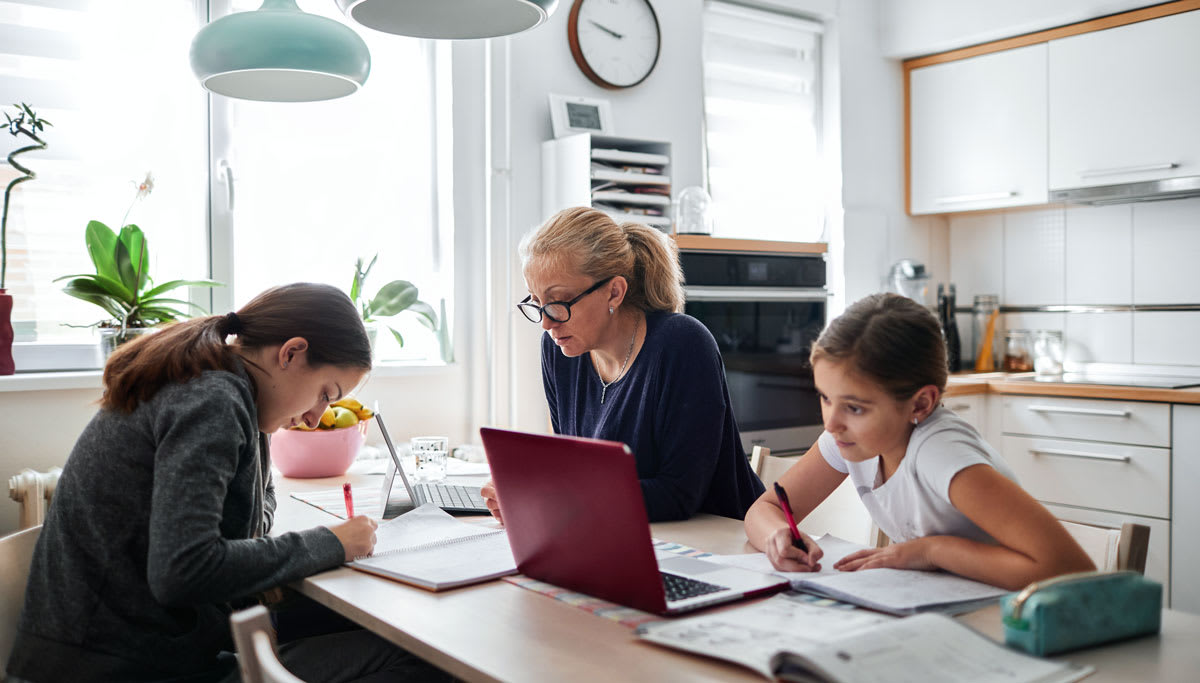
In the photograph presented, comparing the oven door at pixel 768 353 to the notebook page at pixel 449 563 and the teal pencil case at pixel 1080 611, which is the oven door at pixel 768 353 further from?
the teal pencil case at pixel 1080 611

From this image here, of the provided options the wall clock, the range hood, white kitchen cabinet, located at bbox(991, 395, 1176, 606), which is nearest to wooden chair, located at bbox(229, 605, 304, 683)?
the wall clock

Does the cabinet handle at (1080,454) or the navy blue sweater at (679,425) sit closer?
the navy blue sweater at (679,425)

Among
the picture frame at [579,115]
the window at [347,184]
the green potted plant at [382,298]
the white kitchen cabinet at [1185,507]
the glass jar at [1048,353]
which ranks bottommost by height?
the white kitchen cabinet at [1185,507]

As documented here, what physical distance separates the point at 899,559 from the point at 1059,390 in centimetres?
241

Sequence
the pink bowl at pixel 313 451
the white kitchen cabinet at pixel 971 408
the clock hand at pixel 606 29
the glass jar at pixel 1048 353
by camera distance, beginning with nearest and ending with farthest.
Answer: the pink bowl at pixel 313 451
the clock hand at pixel 606 29
the white kitchen cabinet at pixel 971 408
the glass jar at pixel 1048 353

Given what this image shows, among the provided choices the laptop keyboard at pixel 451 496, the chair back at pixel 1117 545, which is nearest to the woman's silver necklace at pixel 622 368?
the laptop keyboard at pixel 451 496

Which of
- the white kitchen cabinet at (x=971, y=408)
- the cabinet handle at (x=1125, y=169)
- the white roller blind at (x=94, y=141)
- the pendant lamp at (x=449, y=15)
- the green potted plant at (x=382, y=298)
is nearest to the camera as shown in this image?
the pendant lamp at (x=449, y=15)

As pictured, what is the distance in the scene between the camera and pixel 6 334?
7.52ft

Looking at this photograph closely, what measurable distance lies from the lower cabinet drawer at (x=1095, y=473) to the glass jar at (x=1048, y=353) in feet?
1.54

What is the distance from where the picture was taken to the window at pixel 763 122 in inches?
149

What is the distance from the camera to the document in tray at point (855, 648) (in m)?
0.89

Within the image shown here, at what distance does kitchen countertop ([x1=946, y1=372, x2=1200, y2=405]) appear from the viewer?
3.11 m

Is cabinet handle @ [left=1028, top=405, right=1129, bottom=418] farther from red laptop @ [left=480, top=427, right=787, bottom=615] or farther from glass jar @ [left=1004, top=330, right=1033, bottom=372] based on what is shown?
red laptop @ [left=480, top=427, right=787, bottom=615]

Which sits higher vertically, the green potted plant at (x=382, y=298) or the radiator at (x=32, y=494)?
the green potted plant at (x=382, y=298)
